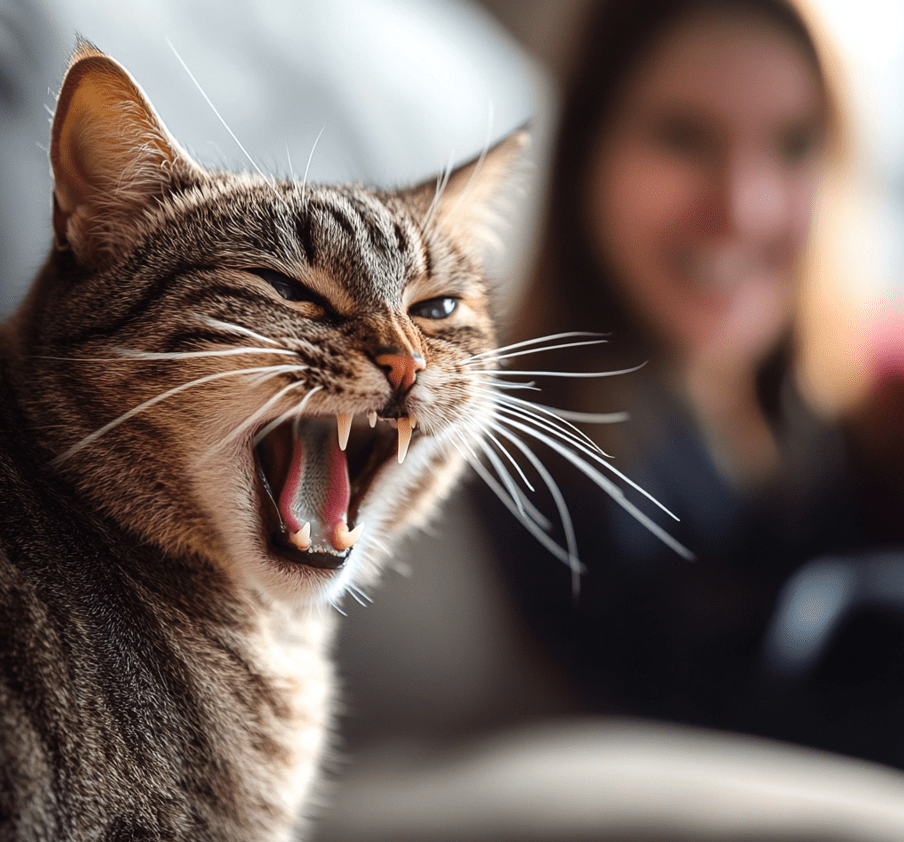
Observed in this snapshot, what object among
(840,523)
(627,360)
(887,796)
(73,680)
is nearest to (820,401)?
(840,523)

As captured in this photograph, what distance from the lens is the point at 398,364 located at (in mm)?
452

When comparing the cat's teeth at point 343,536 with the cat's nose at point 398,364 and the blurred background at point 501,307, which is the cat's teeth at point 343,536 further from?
the blurred background at point 501,307

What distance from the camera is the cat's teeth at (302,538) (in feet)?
1.56

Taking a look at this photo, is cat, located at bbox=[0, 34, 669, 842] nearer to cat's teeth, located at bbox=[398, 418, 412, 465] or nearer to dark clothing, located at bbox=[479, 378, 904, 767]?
cat's teeth, located at bbox=[398, 418, 412, 465]

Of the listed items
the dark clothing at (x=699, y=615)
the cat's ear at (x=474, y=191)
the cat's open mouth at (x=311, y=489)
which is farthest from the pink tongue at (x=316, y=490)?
the dark clothing at (x=699, y=615)

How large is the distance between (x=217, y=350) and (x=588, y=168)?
0.79m

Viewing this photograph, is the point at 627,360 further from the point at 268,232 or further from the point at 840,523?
the point at 268,232

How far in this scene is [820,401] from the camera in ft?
4.16

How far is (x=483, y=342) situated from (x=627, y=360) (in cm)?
52

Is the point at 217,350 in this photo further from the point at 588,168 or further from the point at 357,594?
the point at 588,168

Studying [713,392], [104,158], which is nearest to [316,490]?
[104,158]

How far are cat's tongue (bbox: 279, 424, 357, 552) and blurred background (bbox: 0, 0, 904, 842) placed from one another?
233 mm

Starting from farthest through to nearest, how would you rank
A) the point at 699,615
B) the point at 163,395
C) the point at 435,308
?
the point at 699,615
the point at 435,308
the point at 163,395

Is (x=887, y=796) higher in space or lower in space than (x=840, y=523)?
lower
